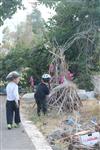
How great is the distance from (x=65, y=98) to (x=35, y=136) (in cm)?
501

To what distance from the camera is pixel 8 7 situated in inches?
908

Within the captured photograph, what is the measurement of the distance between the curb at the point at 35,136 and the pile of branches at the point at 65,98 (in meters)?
2.44

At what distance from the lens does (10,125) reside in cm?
1238

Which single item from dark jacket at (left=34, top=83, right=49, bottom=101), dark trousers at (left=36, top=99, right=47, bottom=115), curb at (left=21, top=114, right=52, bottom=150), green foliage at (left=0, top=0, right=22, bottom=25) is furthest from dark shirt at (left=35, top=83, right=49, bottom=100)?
green foliage at (left=0, top=0, right=22, bottom=25)

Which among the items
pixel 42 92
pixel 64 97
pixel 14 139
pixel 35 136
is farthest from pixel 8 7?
Answer: pixel 14 139

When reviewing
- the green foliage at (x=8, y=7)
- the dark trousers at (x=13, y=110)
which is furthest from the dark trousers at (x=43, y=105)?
the green foliage at (x=8, y=7)

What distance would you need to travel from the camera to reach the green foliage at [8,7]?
2275 centimetres

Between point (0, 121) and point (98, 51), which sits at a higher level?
point (98, 51)

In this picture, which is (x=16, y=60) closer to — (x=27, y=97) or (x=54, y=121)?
(x=27, y=97)

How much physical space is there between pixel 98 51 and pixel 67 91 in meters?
6.76

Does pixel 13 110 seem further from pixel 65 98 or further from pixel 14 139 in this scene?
pixel 65 98

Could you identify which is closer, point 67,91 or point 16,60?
point 67,91

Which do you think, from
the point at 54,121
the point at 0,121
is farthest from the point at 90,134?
the point at 0,121

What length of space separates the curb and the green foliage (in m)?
10.4
